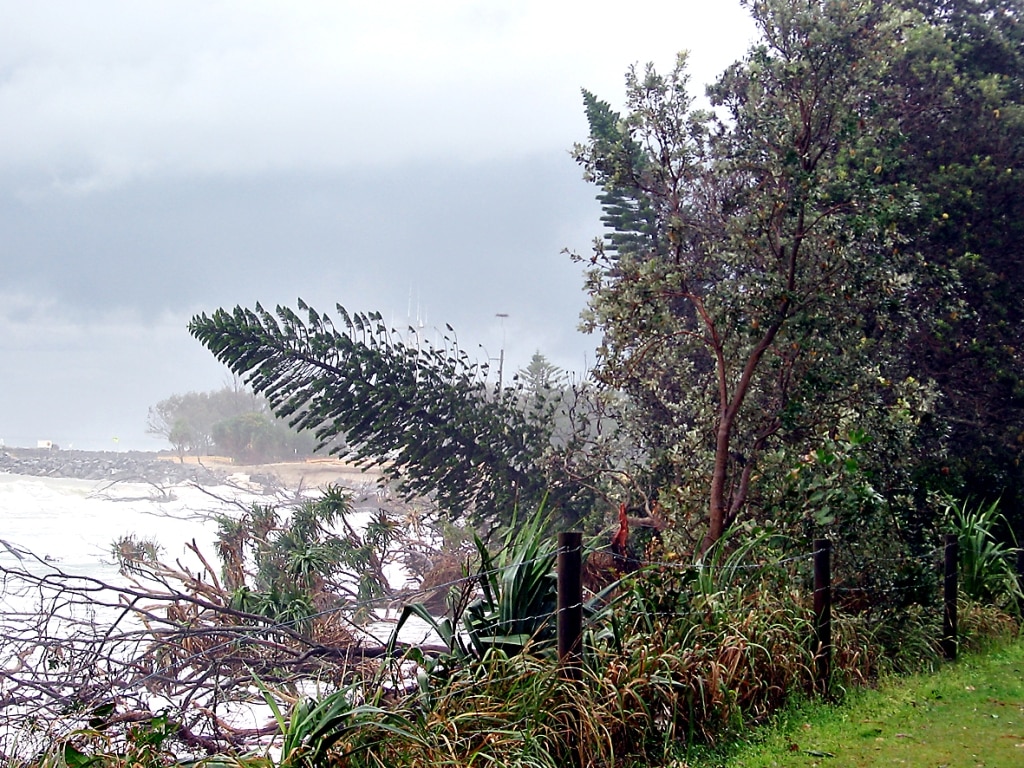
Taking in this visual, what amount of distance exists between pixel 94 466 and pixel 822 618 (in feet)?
101

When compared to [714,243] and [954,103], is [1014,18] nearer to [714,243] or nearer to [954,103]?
[954,103]

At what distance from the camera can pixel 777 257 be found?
7.97 meters

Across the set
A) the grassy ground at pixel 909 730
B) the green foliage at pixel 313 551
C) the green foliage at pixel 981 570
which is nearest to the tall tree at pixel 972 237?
the green foliage at pixel 981 570

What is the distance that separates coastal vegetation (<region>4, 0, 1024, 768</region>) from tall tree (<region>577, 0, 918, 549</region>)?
0.10ft

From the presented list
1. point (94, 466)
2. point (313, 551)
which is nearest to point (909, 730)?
A: point (313, 551)

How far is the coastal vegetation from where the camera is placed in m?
4.54

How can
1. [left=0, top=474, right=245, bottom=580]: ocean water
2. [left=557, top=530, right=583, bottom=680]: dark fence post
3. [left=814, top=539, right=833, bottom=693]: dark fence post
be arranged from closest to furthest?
1. [left=557, top=530, right=583, bottom=680]: dark fence post
2. [left=814, top=539, right=833, bottom=693]: dark fence post
3. [left=0, top=474, right=245, bottom=580]: ocean water

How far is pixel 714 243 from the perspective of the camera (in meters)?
8.52

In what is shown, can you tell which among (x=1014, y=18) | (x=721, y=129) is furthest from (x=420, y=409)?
(x=1014, y=18)

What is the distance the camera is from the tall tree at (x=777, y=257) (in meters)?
7.70

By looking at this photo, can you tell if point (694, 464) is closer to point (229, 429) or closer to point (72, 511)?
point (72, 511)

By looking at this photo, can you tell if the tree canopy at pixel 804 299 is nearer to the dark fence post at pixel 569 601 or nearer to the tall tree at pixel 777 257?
the tall tree at pixel 777 257

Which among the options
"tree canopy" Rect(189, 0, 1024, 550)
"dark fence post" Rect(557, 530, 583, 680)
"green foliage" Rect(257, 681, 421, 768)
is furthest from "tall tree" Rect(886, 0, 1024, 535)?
→ "green foliage" Rect(257, 681, 421, 768)

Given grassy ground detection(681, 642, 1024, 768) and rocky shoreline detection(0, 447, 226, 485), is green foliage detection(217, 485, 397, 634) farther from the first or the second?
rocky shoreline detection(0, 447, 226, 485)
